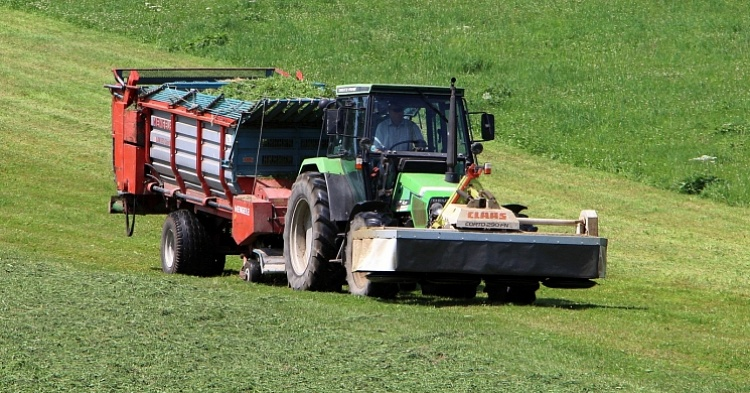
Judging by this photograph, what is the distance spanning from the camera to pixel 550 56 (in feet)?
119

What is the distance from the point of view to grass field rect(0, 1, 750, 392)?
9711mm

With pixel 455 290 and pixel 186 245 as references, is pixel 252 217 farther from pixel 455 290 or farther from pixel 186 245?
pixel 455 290

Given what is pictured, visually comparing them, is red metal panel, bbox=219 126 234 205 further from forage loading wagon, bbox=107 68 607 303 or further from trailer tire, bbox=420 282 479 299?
trailer tire, bbox=420 282 479 299

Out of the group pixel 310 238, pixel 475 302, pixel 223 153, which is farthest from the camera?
pixel 223 153

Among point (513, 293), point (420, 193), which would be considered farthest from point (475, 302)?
point (420, 193)

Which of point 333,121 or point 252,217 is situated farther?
point 252,217

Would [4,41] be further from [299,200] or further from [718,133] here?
[299,200]

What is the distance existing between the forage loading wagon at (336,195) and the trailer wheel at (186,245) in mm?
19

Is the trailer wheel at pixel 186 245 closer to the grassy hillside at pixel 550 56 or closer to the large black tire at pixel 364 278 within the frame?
the large black tire at pixel 364 278

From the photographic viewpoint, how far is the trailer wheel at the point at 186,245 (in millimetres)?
17891

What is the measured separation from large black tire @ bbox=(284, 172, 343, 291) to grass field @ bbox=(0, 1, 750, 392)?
365mm

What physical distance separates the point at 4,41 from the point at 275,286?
2232 centimetres

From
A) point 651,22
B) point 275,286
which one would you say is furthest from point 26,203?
point 651,22

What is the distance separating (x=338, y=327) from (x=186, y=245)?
6.53 meters
